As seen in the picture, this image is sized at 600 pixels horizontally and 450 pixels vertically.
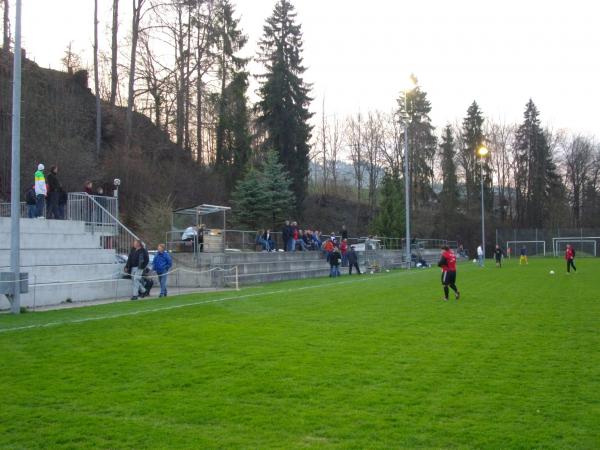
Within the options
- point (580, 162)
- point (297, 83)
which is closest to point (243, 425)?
point (297, 83)

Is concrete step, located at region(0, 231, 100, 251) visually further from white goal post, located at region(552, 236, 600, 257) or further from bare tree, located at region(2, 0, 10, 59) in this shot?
white goal post, located at region(552, 236, 600, 257)

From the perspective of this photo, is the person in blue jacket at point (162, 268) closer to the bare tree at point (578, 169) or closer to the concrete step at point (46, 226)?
the concrete step at point (46, 226)

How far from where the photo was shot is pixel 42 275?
19.9 meters

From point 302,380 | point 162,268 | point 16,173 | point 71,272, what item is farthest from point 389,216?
point 302,380

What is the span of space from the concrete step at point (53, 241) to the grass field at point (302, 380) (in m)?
6.11

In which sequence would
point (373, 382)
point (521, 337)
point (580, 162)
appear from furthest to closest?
point (580, 162) < point (521, 337) < point (373, 382)

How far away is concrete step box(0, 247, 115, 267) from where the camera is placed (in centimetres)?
1991

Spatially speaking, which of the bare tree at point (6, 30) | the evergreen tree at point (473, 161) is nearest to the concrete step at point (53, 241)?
the bare tree at point (6, 30)

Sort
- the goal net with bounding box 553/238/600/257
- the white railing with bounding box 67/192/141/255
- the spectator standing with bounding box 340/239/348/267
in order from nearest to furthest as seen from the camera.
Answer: the white railing with bounding box 67/192/141/255
the spectator standing with bounding box 340/239/348/267
the goal net with bounding box 553/238/600/257

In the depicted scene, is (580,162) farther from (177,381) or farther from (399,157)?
(177,381)

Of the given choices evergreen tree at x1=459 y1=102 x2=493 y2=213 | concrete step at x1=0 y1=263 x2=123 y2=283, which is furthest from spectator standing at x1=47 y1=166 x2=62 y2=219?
evergreen tree at x1=459 y1=102 x2=493 y2=213

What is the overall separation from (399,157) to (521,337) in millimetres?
67236

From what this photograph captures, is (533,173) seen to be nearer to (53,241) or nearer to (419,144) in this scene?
(419,144)

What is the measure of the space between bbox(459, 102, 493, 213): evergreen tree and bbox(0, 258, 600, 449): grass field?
71205 millimetres
